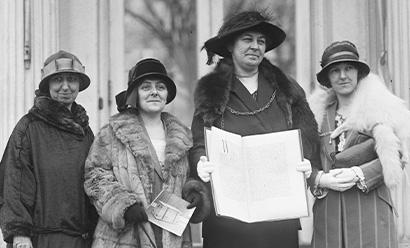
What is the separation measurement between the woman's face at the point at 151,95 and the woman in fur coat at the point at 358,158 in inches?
37.1

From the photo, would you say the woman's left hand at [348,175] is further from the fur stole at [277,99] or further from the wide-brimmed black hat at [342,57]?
the wide-brimmed black hat at [342,57]

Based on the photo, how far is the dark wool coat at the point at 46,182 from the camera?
471 cm

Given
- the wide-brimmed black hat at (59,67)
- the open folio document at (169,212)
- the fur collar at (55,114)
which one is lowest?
the open folio document at (169,212)

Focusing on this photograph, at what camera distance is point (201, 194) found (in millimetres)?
4656

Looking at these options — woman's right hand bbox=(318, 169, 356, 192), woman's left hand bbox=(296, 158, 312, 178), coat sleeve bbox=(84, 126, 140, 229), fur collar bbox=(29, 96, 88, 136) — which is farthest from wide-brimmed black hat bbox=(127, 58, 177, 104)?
woman's right hand bbox=(318, 169, 356, 192)

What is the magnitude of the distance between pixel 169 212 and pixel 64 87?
942 millimetres

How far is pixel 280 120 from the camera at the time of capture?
4.84 m

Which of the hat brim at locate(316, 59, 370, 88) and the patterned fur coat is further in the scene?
the hat brim at locate(316, 59, 370, 88)

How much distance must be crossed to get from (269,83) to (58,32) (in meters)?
2.09

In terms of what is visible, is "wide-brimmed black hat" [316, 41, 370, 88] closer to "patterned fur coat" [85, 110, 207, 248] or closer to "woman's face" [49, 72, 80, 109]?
"patterned fur coat" [85, 110, 207, 248]

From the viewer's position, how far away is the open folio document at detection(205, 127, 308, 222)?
14.8 ft

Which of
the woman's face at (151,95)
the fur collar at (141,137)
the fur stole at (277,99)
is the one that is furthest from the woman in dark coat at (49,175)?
the fur stole at (277,99)

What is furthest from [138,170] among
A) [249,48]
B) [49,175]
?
[249,48]

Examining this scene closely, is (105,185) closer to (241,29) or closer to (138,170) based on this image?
(138,170)
